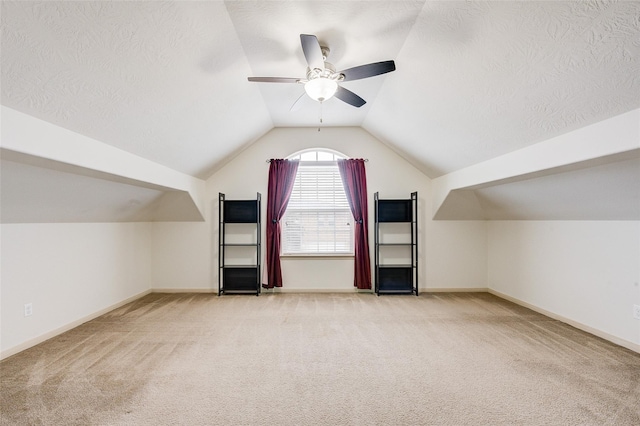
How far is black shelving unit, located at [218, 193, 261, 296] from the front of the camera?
4.33 meters

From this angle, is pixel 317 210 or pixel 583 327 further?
pixel 317 210

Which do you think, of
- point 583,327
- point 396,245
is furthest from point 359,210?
point 583,327

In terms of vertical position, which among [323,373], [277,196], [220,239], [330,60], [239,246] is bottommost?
[323,373]

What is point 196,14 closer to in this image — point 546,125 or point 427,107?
point 427,107

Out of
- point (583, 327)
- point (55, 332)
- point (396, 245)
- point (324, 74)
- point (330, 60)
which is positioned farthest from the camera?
point (396, 245)

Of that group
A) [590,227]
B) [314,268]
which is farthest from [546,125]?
[314,268]

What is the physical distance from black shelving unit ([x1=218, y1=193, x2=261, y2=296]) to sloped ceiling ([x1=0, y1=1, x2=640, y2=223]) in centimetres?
147

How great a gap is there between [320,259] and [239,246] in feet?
4.24

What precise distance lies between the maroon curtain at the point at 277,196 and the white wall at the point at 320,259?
5.7 inches

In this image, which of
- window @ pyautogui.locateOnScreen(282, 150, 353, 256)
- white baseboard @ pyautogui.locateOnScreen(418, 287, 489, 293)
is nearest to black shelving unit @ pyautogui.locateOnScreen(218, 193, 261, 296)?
window @ pyautogui.locateOnScreen(282, 150, 353, 256)

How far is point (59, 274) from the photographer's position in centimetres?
289

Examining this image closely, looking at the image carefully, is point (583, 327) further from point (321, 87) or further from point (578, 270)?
point (321, 87)

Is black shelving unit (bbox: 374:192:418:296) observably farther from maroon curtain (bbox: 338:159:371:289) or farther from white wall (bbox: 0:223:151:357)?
white wall (bbox: 0:223:151:357)

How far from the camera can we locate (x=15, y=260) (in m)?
2.46
